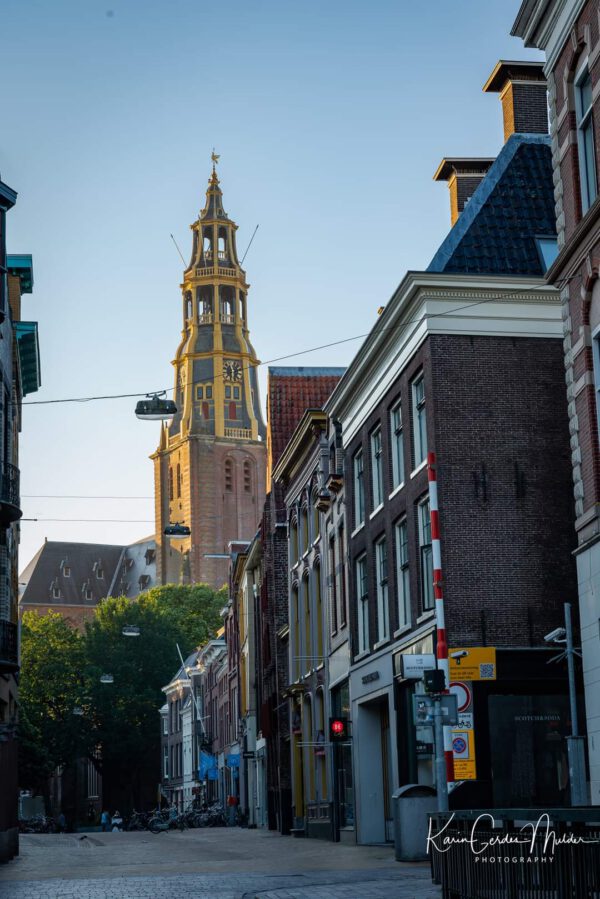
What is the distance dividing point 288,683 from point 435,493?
80.4 ft

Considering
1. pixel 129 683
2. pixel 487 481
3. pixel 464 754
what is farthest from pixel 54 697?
pixel 464 754

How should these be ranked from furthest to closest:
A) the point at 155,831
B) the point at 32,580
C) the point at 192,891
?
the point at 32,580 → the point at 155,831 → the point at 192,891

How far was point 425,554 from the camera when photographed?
27.7 metres

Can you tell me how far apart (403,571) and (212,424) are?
405 feet

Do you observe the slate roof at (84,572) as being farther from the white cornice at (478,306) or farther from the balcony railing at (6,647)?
the white cornice at (478,306)

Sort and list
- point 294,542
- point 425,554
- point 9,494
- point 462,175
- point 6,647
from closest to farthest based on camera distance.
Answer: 1. point 425,554
2. point 6,647
3. point 9,494
4. point 462,175
5. point 294,542

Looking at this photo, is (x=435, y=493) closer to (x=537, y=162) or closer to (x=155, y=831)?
(x=537, y=162)

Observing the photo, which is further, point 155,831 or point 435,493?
point 155,831

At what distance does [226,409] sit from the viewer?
504 feet

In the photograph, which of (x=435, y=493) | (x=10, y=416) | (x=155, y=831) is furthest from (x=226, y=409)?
(x=435, y=493)

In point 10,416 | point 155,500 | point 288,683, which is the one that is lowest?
point 288,683

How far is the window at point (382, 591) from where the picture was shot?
31.2 m

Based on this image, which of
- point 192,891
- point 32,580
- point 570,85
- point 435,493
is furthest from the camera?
point 32,580

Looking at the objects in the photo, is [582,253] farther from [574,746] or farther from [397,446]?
[397,446]
